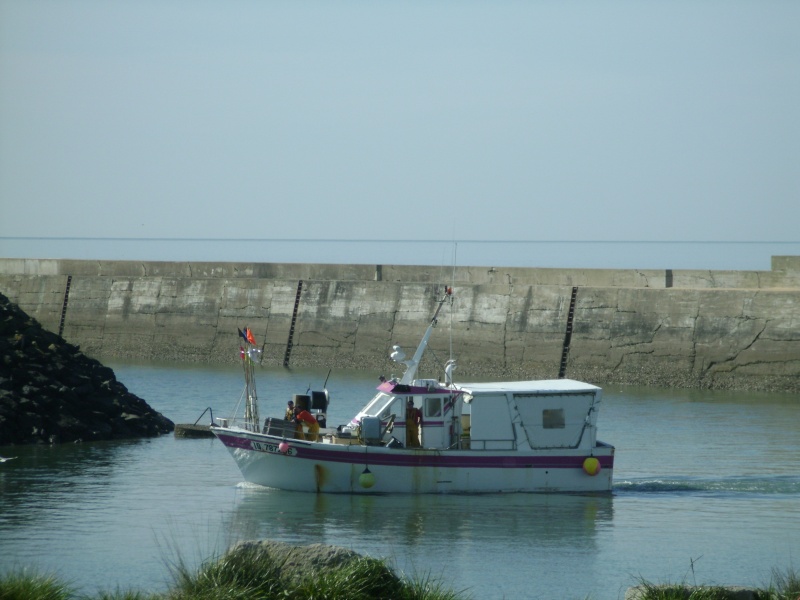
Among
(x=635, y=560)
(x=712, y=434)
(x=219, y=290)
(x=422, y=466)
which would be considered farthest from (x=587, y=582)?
(x=219, y=290)

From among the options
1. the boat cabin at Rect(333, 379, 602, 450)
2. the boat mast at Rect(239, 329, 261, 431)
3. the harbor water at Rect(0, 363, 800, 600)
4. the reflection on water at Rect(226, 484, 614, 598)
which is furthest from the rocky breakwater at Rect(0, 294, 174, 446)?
the boat cabin at Rect(333, 379, 602, 450)

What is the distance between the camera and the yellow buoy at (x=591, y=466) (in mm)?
18844

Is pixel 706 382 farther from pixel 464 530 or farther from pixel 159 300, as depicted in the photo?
pixel 159 300

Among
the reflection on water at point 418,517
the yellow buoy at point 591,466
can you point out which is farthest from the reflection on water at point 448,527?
the yellow buoy at point 591,466

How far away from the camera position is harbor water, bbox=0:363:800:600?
14516 millimetres

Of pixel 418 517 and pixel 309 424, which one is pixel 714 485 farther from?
pixel 309 424

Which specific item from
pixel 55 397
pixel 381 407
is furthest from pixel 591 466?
pixel 55 397

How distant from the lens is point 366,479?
18.4 m

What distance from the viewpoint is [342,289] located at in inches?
Answer: 1549

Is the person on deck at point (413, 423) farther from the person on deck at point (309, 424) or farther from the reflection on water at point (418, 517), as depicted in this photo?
the person on deck at point (309, 424)

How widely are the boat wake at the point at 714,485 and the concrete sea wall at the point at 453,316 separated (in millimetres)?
10636

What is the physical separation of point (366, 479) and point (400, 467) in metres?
0.56

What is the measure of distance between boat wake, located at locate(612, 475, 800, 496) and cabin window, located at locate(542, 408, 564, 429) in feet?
5.79

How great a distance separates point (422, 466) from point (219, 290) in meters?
24.8
